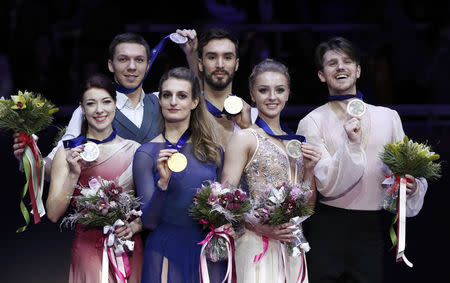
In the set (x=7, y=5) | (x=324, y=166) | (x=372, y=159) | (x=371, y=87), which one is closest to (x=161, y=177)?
(x=324, y=166)

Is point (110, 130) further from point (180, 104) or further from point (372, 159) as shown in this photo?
point (372, 159)

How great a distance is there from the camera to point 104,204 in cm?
404

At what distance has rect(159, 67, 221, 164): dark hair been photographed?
4.27 m

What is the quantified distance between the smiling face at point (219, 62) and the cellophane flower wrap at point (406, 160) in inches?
43.3

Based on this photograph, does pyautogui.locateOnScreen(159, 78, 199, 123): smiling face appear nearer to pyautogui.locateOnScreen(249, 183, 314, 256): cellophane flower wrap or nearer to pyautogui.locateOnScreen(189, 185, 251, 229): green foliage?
pyautogui.locateOnScreen(189, 185, 251, 229): green foliage

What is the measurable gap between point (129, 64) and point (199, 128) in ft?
2.49

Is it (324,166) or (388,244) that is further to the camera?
(388,244)

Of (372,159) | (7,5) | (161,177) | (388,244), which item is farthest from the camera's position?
(7,5)

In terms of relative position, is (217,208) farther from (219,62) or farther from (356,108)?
(219,62)

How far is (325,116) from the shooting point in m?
4.68

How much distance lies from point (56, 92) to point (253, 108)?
2575 millimetres

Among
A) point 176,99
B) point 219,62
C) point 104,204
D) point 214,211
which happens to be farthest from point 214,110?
point 104,204

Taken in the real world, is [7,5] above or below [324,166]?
above

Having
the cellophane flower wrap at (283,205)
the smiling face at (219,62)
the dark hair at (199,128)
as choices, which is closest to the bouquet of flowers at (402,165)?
the cellophane flower wrap at (283,205)
